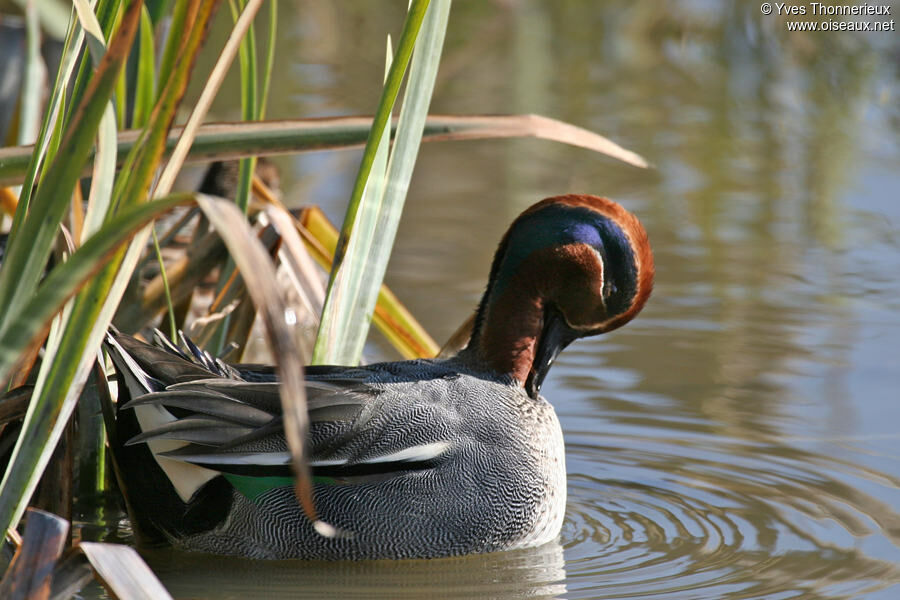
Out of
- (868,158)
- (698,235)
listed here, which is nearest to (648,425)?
(698,235)

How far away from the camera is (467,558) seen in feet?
12.0

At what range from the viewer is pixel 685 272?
6.77m

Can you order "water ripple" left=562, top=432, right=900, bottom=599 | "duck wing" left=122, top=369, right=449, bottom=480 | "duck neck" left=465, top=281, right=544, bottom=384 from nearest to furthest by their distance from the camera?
"duck wing" left=122, top=369, right=449, bottom=480, "water ripple" left=562, top=432, right=900, bottom=599, "duck neck" left=465, top=281, right=544, bottom=384

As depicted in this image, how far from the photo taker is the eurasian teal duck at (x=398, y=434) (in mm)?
3391

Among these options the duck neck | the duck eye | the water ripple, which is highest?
the duck eye

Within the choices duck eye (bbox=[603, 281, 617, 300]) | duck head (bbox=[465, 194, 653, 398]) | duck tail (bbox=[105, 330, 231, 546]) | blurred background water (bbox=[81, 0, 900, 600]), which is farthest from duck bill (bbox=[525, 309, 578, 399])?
duck tail (bbox=[105, 330, 231, 546])

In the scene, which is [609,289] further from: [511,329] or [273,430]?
[273,430]

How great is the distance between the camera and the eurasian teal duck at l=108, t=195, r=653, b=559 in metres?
3.39

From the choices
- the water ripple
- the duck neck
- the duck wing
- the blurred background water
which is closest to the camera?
the duck wing

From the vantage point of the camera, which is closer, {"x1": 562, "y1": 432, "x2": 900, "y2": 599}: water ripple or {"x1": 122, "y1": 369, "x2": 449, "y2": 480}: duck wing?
{"x1": 122, "y1": 369, "x2": 449, "y2": 480}: duck wing

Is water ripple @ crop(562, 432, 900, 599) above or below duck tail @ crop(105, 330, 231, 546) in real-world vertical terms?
below

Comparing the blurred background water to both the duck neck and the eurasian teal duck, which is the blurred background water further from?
the duck neck

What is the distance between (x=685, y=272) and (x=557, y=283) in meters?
3.05

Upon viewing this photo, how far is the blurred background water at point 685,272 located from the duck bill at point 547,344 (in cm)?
44
